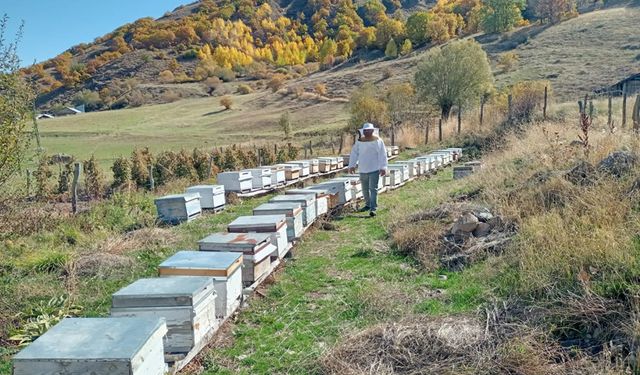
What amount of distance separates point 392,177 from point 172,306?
1034cm

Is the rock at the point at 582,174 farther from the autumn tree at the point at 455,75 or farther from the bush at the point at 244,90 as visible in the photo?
the bush at the point at 244,90

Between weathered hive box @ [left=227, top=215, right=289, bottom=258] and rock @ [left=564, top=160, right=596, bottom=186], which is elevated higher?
rock @ [left=564, top=160, right=596, bottom=186]

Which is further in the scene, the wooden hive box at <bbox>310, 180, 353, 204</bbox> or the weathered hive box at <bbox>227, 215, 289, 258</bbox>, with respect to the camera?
the wooden hive box at <bbox>310, 180, 353, 204</bbox>

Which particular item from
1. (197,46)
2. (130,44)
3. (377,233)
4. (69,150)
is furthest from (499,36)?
(130,44)

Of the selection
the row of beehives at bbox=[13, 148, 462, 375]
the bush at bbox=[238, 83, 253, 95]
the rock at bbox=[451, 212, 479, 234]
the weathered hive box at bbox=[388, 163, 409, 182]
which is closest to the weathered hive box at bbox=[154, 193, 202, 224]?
the row of beehives at bbox=[13, 148, 462, 375]

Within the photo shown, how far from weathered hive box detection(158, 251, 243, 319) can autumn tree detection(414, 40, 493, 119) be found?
3466cm

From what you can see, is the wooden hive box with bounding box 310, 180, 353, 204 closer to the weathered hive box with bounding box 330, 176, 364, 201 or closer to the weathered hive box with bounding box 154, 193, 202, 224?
the weathered hive box with bounding box 330, 176, 364, 201

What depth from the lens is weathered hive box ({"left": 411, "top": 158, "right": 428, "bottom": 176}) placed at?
1655 centimetres

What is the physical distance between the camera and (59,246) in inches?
335

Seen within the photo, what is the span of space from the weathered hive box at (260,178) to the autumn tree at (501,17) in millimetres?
83998

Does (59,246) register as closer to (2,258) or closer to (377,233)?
(2,258)

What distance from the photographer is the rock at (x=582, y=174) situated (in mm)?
6969

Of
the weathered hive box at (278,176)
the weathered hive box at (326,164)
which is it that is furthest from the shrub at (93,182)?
the weathered hive box at (326,164)

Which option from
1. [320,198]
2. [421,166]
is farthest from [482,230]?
[421,166]
